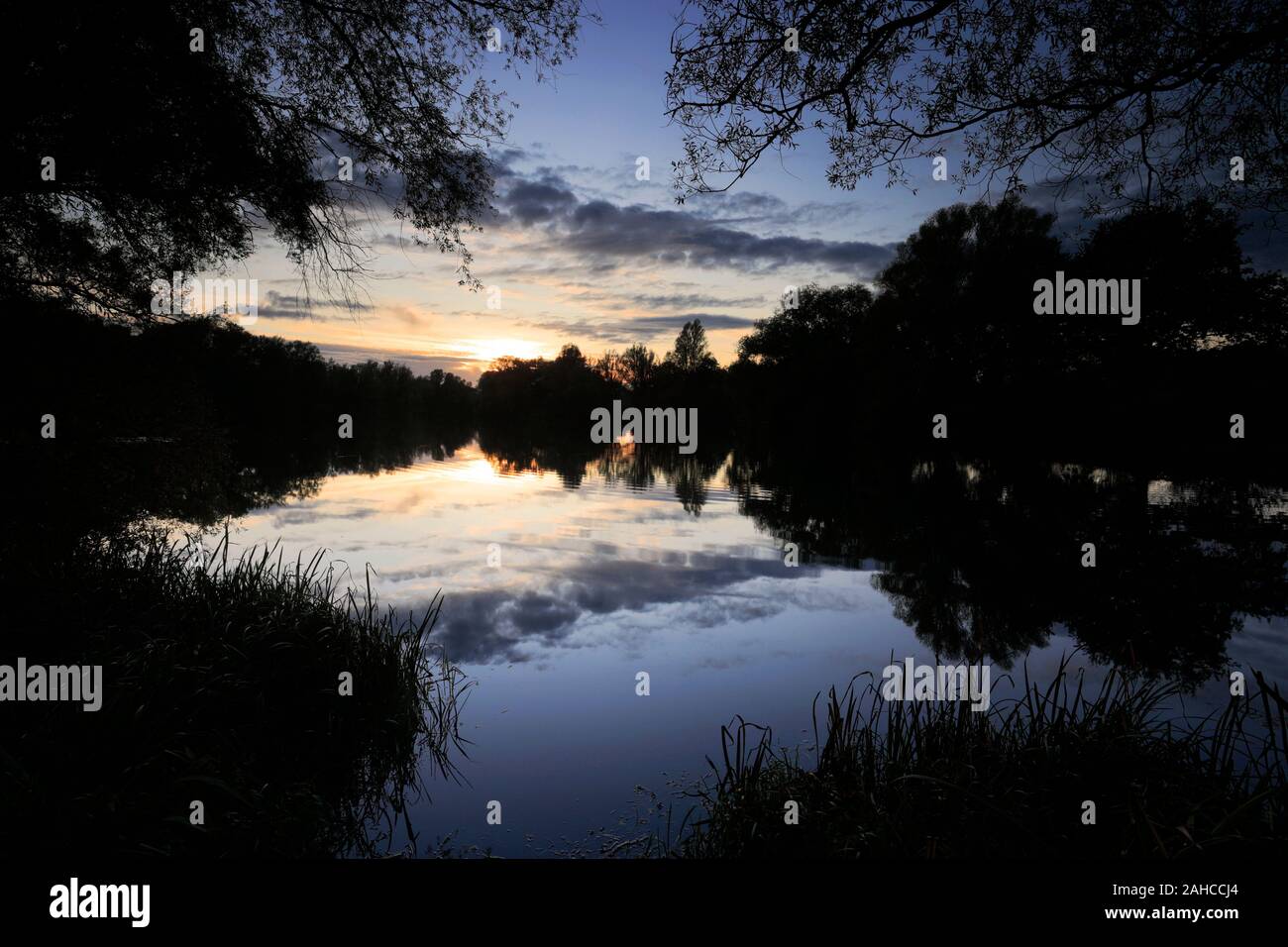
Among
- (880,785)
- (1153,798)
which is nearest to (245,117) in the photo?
(880,785)

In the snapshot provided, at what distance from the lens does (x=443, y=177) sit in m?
8.75

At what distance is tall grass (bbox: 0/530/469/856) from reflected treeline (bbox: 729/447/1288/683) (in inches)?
250

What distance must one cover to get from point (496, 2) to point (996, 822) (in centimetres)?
972

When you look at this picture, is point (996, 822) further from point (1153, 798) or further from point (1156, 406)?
point (1156, 406)

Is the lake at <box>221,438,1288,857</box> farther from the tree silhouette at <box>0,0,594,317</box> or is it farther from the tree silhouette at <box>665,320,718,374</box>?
the tree silhouette at <box>665,320,718,374</box>

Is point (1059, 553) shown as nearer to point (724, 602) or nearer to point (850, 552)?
point (850, 552)

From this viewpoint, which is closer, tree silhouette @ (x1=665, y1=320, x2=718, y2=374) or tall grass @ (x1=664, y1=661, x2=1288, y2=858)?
tall grass @ (x1=664, y1=661, x2=1288, y2=858)

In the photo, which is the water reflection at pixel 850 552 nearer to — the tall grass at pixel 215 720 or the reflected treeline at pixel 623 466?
the reflected treeline at pixel 623 466

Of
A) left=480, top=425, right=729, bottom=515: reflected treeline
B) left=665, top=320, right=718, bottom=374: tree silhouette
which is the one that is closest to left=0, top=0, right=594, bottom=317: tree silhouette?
left=480, top=425, right=729, bottom=515: reflected treeline

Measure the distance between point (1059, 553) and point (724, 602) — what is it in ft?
34.1

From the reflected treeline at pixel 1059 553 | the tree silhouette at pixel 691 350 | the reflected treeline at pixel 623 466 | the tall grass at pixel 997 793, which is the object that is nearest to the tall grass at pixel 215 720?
the tall grass at pixel 997 793

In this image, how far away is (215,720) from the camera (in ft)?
18.8

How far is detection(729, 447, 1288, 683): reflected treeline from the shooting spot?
11.1 m

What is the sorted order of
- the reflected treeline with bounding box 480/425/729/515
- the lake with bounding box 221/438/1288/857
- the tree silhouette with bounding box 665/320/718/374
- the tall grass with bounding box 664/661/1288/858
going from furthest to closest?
1. the tree silhouette with bounding box 665/320/718/374
2. the reflected treeline with bounding box 480/425/729/515
3. the lake with bounding box 221/438/1288/857
4. the tall grass with bounding box 664/661/1288/858
